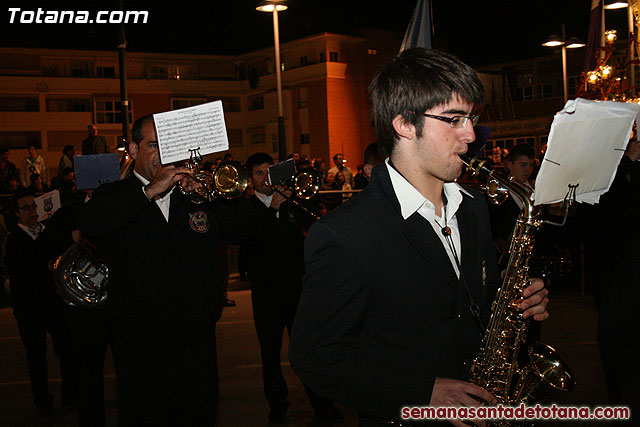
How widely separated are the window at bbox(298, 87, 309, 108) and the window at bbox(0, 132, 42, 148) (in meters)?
18.3

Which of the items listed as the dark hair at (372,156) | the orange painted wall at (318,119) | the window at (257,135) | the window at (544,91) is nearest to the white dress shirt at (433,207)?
the dark hair at (372,156)

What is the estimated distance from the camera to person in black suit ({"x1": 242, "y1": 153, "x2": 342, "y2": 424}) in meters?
6.07

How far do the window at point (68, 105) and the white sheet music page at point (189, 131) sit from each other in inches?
1819

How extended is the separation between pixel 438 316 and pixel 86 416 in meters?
3.91

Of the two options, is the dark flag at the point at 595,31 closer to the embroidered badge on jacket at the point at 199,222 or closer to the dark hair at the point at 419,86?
the embroidered badge on jacket at the point at 199,222

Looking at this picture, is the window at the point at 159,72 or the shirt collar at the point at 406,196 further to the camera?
the window at the point at 159,72

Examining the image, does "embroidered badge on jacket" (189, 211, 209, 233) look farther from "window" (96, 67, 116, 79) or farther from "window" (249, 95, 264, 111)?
"window" (96, 67, 116, 79)

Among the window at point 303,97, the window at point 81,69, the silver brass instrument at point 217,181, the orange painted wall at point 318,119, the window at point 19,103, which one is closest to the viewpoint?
the silver brass instrument at point 217,181

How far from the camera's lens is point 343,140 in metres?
42.9

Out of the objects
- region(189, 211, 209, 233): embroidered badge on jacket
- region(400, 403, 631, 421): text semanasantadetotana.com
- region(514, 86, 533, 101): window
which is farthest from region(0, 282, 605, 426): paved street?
region(514, 86, 533, 101): window

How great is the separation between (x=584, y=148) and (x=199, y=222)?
268 cm

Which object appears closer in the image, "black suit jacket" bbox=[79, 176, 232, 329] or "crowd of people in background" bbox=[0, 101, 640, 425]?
"black suit jacket" bbox=[79, 176, 232, 329]

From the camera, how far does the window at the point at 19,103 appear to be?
45562 millimetres

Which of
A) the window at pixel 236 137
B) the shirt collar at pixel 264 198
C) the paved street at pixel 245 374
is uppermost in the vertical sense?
the window at pixel 236 137
